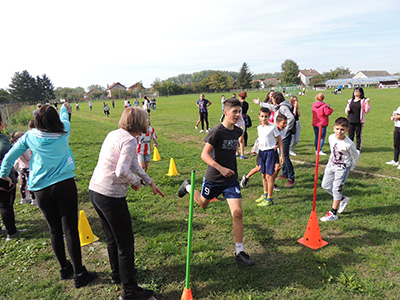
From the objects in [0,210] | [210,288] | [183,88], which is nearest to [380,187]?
[210,288]

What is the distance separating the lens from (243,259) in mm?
3531

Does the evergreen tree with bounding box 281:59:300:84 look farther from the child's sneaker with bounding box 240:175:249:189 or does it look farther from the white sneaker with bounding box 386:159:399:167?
the child's sneaker with bounding box 240:175:249:189

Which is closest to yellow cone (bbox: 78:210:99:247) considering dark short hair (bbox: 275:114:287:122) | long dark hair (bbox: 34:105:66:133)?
long dark hair (bbox: 34:105:66:133)

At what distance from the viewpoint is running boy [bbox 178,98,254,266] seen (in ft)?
11.5

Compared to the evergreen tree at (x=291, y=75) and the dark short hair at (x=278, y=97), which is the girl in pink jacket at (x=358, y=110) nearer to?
the dark short hair at (x=278, y=97)

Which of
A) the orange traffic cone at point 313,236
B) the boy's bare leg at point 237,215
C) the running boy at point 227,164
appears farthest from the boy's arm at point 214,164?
the orange traffic cone at point 313,236

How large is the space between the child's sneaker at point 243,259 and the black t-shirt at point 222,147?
3.55 ft

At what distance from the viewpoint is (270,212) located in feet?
16.6

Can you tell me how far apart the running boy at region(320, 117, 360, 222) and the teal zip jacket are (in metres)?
4.38

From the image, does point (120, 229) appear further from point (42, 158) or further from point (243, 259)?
point (243, 259)

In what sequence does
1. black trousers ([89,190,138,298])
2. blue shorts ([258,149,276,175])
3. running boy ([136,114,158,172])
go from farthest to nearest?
running boy ([136,114,158,172]) < blue shorts ([258,149,276,175]) < black trousers ([89,190,138,298])

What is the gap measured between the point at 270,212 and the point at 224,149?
7.17 ft

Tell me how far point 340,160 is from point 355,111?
5.07 metres

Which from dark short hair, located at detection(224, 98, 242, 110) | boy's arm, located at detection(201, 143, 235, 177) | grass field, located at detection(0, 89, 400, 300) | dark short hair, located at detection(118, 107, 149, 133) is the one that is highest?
dark short hair, located at detection(224, 98, 242, 110)
